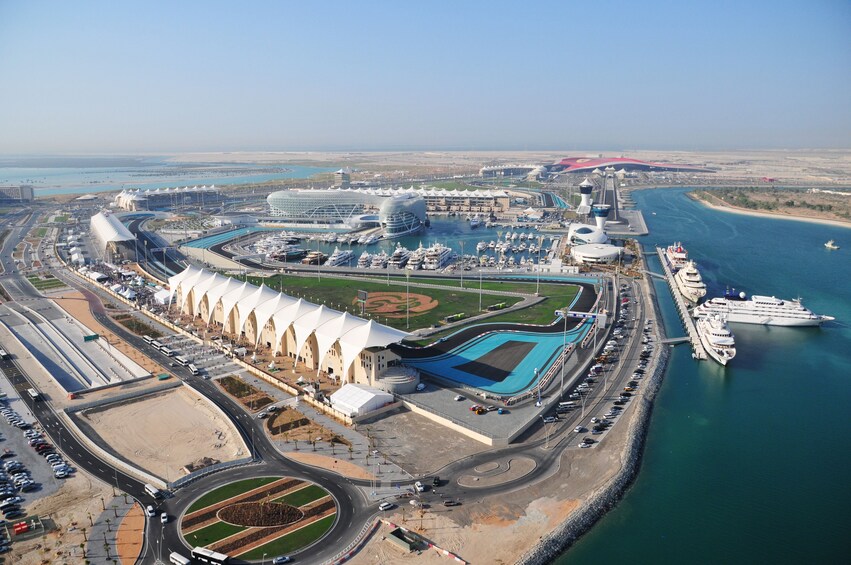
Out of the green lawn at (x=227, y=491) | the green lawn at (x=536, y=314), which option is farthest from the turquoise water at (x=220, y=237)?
the green lawn at (x=227, y=491)

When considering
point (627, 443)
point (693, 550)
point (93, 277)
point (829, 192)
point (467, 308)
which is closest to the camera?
point (693, 550)

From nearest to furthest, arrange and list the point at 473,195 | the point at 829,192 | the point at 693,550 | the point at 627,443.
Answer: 1. the point at 693,550
2. the point at 627,443
3. the point at 473,195
4. the point at 829,192

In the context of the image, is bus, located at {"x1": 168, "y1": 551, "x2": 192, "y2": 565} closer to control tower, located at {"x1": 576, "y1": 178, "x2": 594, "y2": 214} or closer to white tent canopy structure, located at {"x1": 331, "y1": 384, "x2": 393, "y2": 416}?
white tent canopy structure, located at {"x1": 331, "y1": 384, "x2": 393, "y2": 416}

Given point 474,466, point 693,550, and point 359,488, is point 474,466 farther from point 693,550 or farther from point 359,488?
point 693,550

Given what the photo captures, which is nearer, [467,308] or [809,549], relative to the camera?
[809,549]

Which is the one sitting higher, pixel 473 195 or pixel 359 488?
pixel 473 195

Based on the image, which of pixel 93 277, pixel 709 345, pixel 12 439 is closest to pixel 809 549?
pixel 709 345
